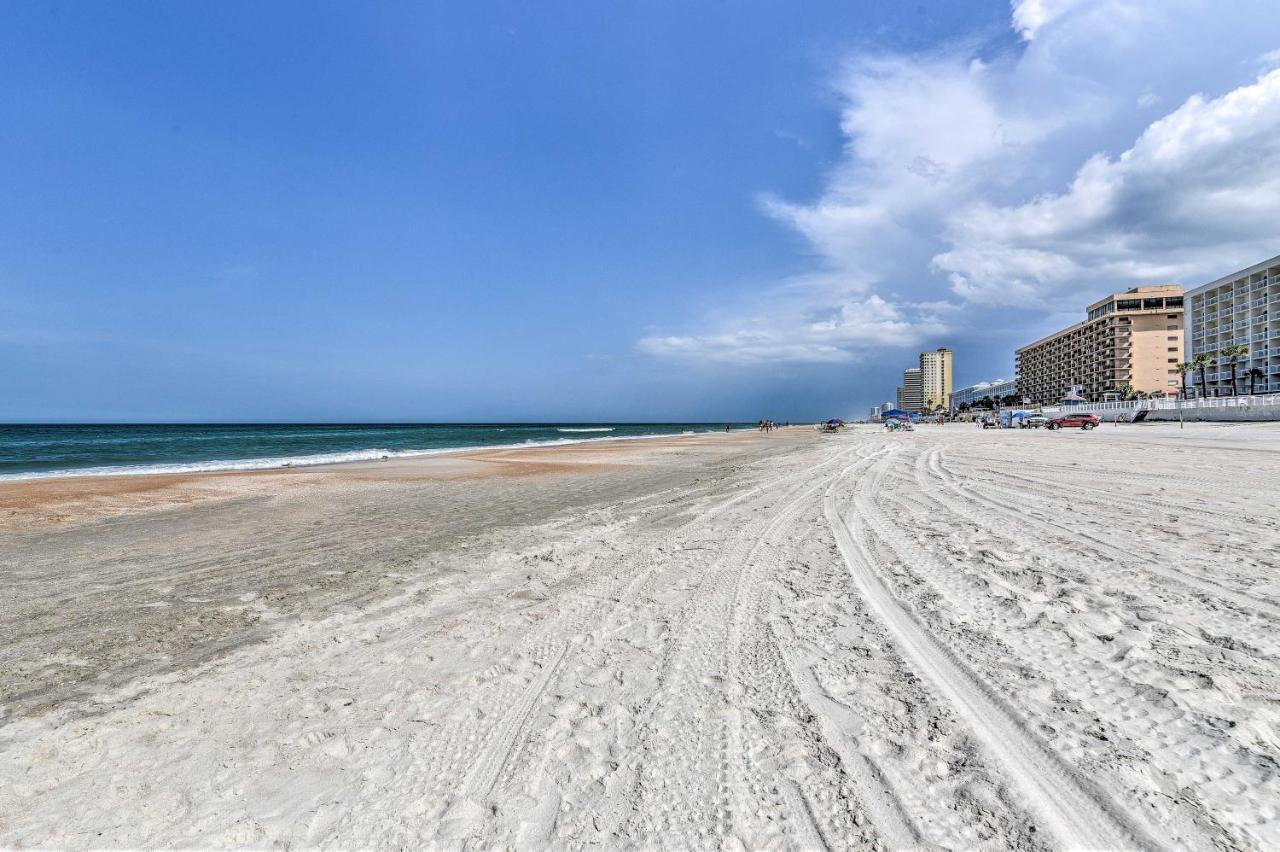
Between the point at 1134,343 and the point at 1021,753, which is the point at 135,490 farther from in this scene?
the point at 1134,343

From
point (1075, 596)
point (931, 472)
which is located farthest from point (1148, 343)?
point (1075, 596)

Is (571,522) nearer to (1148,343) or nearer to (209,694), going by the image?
(209,694)

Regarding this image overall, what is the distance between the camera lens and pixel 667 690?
320 centimetres

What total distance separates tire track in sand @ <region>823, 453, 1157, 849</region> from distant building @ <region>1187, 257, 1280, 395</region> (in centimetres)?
10627

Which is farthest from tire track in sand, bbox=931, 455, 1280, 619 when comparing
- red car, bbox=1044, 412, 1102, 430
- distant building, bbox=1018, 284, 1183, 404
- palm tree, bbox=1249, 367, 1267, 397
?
distant building, bbox=1018, 284, 1183, 404

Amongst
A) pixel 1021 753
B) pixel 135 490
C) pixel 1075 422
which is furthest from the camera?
pixel 1075 422

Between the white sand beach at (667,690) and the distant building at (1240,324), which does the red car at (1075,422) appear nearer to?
the white sand beach at (667,690)

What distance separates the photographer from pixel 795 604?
4551 mm

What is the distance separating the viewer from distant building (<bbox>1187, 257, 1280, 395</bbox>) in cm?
7675

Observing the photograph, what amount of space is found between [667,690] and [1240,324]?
397ft

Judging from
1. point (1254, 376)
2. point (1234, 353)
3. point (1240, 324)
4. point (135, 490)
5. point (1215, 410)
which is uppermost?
point (1240, 324)

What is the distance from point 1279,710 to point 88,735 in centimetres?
617

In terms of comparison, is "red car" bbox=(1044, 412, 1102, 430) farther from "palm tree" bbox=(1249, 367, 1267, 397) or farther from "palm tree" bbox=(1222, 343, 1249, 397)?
"palm tree" bbox=(1249, 367, 1267, 397)

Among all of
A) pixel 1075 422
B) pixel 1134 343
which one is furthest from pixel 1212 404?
pixel 1134 343
